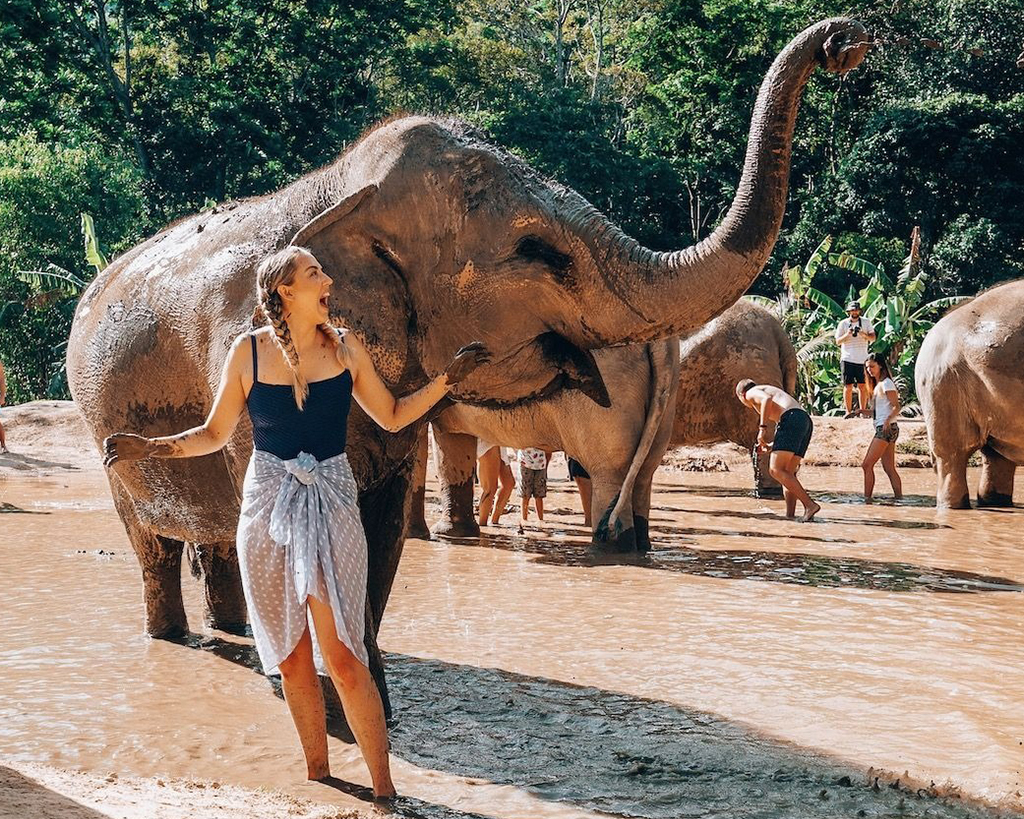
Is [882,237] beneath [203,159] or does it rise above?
beneath

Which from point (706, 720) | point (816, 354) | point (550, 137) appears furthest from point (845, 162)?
point (706, 720)

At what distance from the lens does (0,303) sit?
25.8m

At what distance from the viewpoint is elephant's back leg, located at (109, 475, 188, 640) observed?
6648 mm

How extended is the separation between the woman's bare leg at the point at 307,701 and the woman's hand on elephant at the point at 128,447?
2.57ft

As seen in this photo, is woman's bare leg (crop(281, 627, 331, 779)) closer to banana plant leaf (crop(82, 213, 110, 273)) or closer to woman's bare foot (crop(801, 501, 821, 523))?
woman's bare foot (crop(801, 501, 821, 523))

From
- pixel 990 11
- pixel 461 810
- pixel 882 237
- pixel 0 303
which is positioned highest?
pixel 990 11

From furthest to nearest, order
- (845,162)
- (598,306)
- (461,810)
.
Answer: (845,162), (598,306), (461,810)

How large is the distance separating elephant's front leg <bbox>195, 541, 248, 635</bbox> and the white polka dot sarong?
8.95 feet

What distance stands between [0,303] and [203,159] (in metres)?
11.0

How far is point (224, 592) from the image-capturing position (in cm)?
680

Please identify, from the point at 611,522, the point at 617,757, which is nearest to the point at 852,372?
the point at 611,522

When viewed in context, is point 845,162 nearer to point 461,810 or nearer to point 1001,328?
point 1001,328

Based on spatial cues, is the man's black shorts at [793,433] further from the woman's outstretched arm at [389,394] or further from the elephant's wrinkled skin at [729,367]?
the woman's outstretched arm at [389,394]

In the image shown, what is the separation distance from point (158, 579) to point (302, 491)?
2.90 metres
